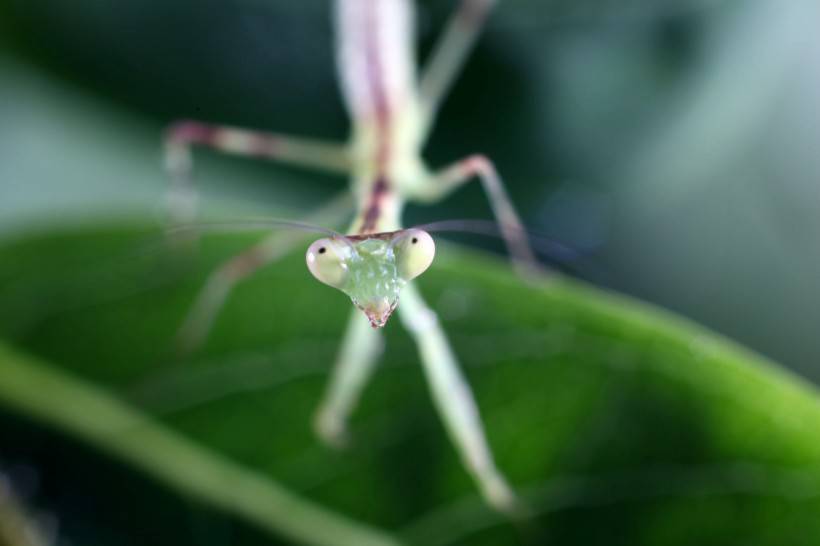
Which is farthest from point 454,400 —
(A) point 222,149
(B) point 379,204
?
(A) point 222,149

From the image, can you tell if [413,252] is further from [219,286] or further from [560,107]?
[560,107]

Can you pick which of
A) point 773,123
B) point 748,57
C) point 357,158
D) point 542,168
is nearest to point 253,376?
point 357,158

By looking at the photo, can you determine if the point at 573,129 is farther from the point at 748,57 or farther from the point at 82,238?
the point at 82,238

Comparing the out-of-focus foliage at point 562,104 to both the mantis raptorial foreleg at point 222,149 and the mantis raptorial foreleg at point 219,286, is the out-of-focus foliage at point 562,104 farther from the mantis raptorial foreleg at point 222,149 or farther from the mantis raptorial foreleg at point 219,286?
the mantis raptorial foreleg at point 219,286

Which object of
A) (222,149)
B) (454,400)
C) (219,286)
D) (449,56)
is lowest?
(454,400)

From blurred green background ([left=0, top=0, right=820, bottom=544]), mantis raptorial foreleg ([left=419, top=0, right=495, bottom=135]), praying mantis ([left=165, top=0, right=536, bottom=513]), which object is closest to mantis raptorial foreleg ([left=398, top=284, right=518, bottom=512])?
praying mantis ([left=165, top=0, right=536, bottom=513])

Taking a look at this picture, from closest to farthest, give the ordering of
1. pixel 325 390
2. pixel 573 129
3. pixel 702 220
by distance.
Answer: pixel 325 390
pixel 573 129
pixel 702 220

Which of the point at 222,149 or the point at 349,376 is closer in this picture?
the point at 349,376
